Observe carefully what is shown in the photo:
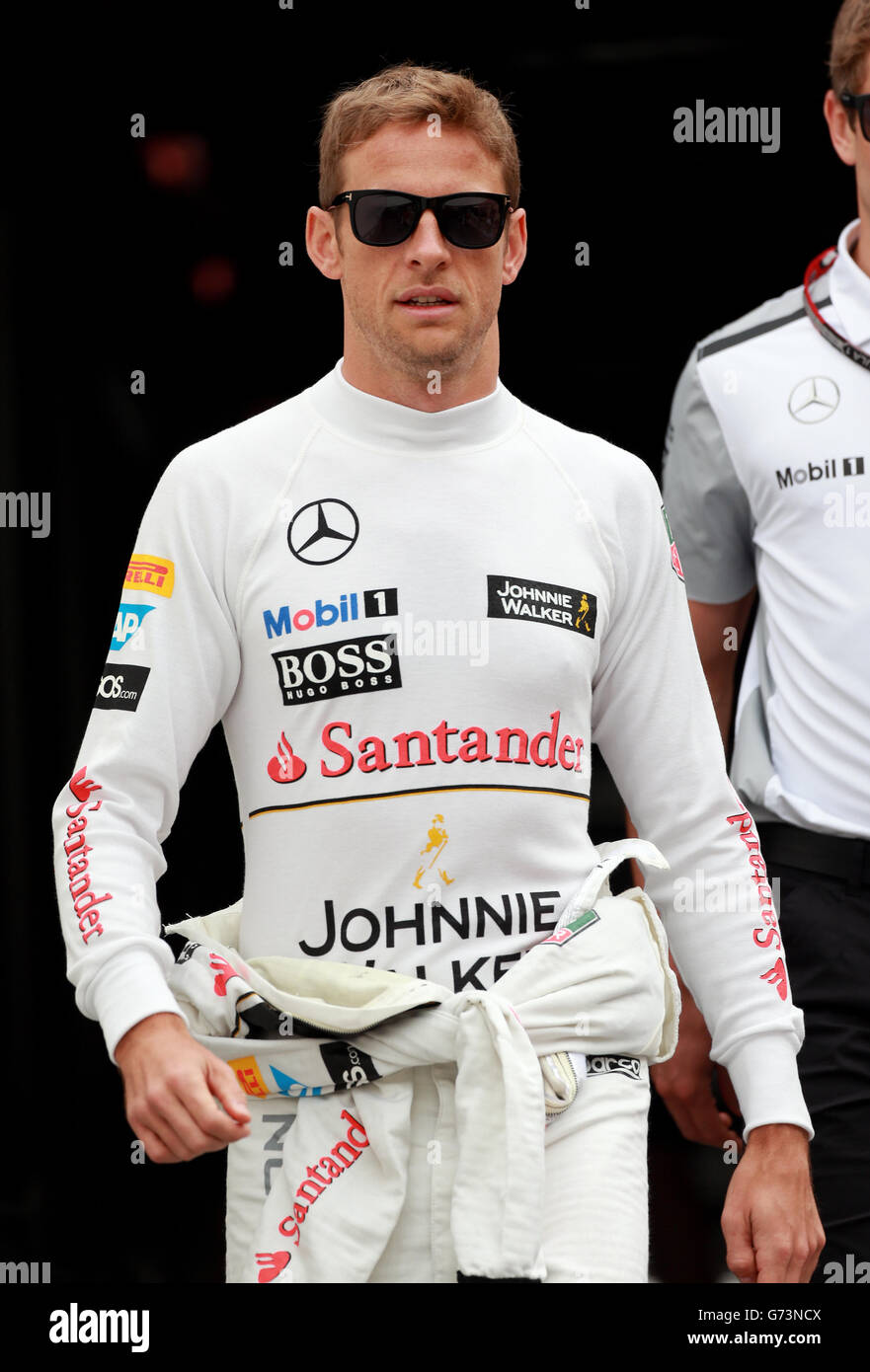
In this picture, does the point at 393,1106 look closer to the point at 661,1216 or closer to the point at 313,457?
the point at 313,457

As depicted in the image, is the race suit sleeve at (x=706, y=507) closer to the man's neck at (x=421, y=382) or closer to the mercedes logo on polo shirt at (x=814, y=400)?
the mercedes logo on polo shirt at (x=814, y=400)

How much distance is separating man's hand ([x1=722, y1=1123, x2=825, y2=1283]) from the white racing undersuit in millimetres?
199

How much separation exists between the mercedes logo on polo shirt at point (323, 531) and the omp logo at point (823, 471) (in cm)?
117

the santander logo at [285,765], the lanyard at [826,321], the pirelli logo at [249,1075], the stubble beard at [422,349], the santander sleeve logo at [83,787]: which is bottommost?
the pirelli logo at [249,1075]

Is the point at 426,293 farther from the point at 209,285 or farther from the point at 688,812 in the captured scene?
the point at 209,285

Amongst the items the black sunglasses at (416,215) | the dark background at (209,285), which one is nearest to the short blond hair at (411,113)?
the black sunglasses at (416,215)

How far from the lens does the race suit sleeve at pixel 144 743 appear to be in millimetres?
2803

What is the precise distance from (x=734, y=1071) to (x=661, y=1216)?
2528 millimetres

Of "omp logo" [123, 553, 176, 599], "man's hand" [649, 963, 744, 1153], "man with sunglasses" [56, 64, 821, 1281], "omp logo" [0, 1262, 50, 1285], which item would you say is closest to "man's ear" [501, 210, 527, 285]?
"man with sunglasses" [56, 64, 821, 1281]

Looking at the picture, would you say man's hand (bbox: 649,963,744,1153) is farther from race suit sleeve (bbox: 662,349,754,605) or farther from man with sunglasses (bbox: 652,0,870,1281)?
race suit sleeve (bbox: 662,349,754,605)

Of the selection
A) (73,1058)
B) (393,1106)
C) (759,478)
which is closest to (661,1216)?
(73,1058)

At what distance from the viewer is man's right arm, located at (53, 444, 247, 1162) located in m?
2.63

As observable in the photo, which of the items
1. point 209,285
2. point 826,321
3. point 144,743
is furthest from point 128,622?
point 209,285

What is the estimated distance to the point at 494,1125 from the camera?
2842 millimetres
